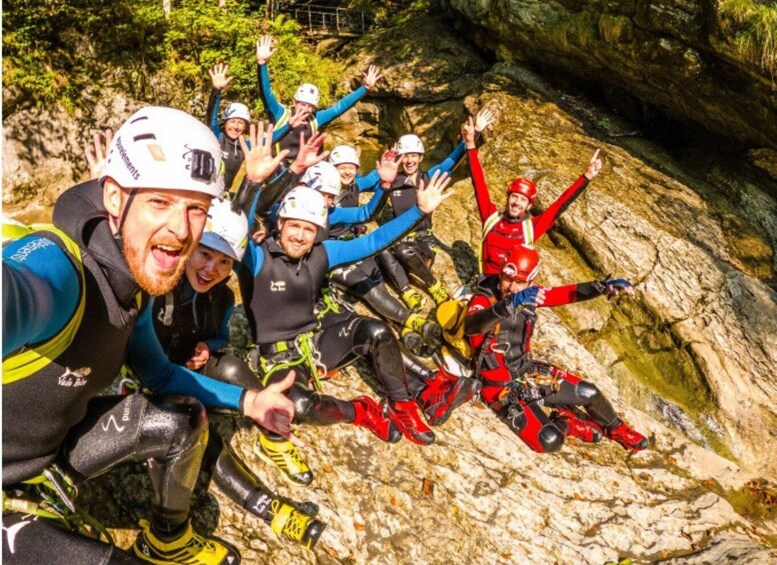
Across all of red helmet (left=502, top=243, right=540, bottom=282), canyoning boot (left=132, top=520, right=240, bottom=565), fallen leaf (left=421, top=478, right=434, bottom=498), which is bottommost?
fallen leaf (left=421, top=478, right=434, bottom=498)

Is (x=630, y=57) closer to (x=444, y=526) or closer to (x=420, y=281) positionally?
(x=420, y=281)

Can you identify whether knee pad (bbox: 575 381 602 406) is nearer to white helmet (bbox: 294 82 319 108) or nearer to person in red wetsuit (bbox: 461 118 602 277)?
person in red wetsuit (bbox: 461 118 602 277)

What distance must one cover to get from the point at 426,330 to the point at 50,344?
594 centimetres

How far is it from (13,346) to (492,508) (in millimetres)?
5096

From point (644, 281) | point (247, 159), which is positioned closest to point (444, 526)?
point (247, 159)

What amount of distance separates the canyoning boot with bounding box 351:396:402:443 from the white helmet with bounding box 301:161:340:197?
3203 mm

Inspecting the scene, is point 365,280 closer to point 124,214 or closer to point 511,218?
point 511,218

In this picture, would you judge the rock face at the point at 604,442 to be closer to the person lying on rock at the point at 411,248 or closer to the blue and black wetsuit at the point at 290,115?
the person lying on rock at the point at 411,248

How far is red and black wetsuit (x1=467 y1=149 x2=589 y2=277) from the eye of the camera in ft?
27.1

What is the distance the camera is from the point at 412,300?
877 centimetres

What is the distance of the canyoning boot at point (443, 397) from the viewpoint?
6.36 m

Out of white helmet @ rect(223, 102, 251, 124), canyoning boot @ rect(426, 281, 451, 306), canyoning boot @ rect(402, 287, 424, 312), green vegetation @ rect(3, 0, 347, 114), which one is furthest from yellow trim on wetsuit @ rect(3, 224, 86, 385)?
green vegetation @ rect(3, 0, 347, 114)

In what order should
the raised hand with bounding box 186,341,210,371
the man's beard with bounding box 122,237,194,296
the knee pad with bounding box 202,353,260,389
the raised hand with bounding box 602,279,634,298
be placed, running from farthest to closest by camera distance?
1. the raised hand with bounding box 602,279,634,298
2. the knee pad with bounding box 202,353,260,389
3. the raised hand with bounding box 186,341,210,371
4. the man's beard with bounding box 122,237,194,296

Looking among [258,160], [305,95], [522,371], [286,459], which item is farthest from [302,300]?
[305,95]
